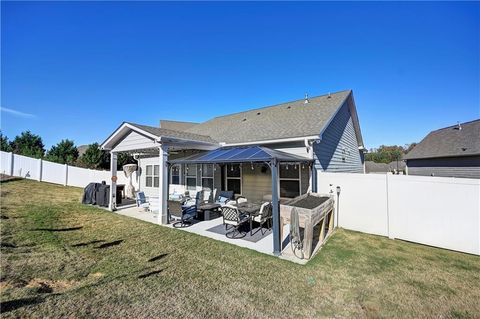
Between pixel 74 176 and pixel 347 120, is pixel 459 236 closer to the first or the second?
pixel 347 120

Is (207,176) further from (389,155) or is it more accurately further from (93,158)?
(389,155)

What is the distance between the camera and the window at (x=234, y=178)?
10.6 m

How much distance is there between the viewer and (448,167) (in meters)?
21.7

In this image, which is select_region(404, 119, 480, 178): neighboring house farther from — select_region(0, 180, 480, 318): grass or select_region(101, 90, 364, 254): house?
select_region(0, 180, 480, 318): grass

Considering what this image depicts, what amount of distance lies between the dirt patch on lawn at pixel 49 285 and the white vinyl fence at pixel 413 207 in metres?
8.01

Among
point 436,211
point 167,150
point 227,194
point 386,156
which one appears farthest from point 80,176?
point 386,156

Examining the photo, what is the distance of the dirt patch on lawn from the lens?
3.60 meters

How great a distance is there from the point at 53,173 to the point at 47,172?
44 cm

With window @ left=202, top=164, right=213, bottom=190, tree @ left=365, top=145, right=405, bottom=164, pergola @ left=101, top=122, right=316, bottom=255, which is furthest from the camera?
tree @ left=365, top=145, right=405, bottom=164

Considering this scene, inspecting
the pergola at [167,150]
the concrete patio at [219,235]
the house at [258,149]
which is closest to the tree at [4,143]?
the house at [258,149]

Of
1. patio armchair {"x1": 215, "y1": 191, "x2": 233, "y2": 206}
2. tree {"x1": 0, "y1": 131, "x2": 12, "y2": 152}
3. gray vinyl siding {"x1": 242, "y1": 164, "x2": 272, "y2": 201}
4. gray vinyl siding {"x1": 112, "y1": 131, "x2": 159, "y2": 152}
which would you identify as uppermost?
tree {"x1": 0, "y1": 131, "x2": 12, "y2": 152}

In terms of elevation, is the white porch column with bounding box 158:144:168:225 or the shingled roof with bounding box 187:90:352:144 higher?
the shingled roof with bounding box 187:90:352:144

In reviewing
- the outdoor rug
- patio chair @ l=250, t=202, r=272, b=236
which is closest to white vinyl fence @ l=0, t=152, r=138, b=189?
the outdoor rug

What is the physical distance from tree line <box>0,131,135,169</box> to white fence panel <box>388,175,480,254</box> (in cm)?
2564
